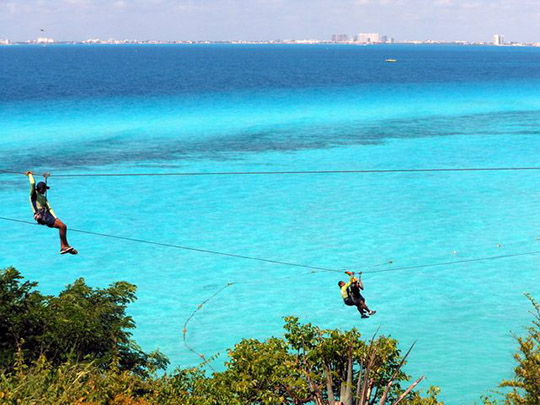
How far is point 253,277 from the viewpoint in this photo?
4138 cm

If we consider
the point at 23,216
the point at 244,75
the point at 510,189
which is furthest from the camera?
the point at 244,75

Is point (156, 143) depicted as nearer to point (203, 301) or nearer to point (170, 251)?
point (170, 251)

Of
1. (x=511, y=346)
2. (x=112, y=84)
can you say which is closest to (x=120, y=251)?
(x=511, y=346)

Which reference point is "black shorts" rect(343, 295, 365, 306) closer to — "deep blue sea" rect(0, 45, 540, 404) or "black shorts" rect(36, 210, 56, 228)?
"black shorts" rect(36, 210, 56, 228)

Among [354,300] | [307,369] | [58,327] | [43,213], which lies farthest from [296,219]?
[43,213]

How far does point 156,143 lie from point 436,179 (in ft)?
99.1

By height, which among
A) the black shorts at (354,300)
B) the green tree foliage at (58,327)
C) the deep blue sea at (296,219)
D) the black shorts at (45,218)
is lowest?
the green tree foliage at (58,327)

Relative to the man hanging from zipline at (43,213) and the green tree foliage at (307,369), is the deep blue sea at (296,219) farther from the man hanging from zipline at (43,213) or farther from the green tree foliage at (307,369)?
the man hanging from zipline at (43,213)

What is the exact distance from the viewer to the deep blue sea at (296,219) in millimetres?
34875

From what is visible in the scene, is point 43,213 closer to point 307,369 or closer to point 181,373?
point 181,373

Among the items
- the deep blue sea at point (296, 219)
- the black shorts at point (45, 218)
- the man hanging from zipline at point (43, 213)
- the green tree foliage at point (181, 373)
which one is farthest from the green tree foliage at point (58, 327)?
the deep blue sea at point (296, 219)

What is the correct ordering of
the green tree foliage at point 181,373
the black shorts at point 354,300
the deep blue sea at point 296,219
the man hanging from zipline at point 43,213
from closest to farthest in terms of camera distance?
the green tree foliage at point 181,373 → the man hanging from zipline at point 43,213 → the black shorts at point 354,300 → the deep blue sea at point 296,219

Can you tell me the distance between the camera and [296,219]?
50438 mm

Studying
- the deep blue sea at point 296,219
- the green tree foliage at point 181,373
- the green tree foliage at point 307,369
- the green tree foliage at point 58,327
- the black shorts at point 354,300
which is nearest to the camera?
the green tree foliage at point 181,373
